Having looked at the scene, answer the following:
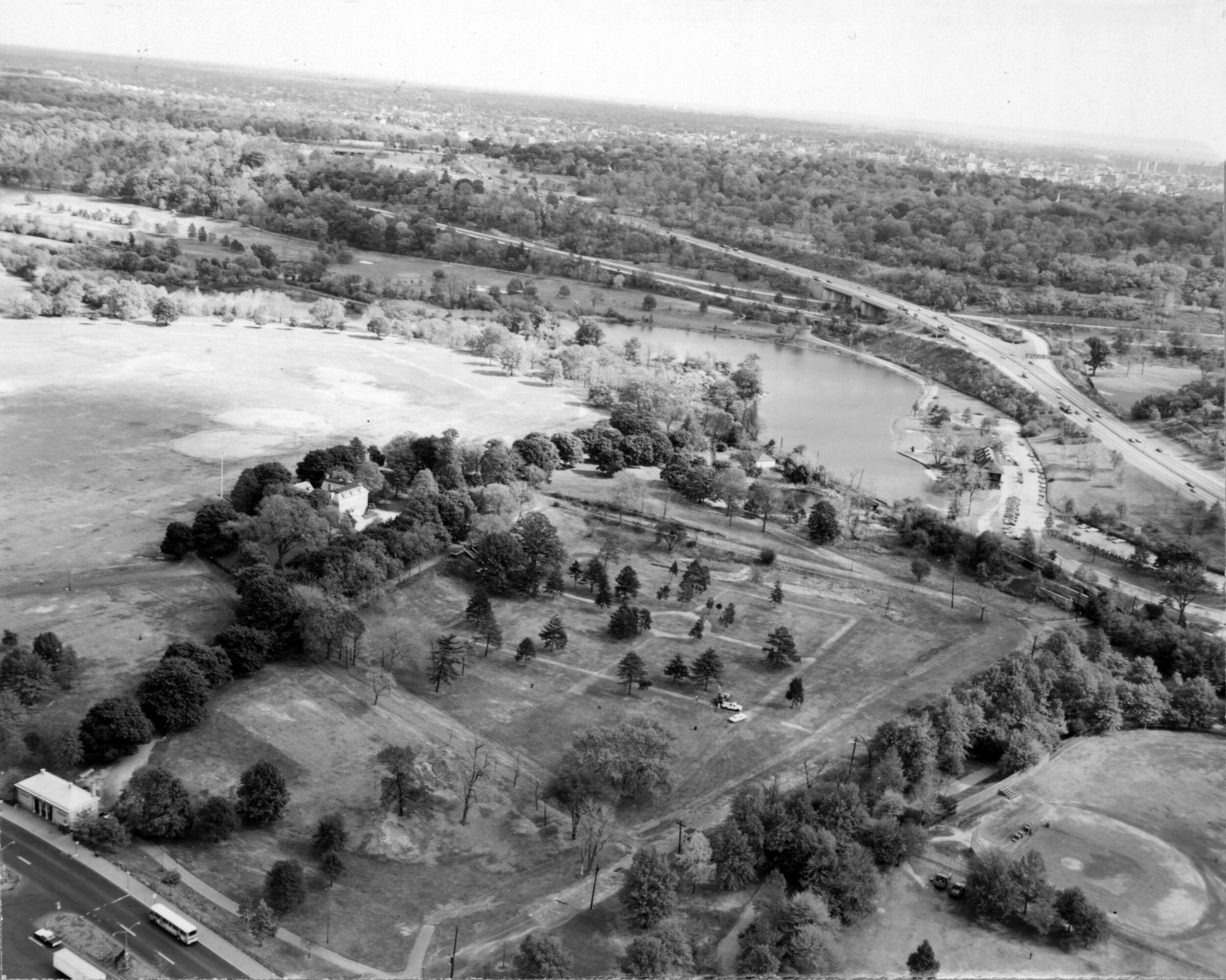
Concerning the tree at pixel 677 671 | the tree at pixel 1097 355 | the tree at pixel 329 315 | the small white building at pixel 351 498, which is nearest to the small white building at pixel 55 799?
the tree at pixel 677 671

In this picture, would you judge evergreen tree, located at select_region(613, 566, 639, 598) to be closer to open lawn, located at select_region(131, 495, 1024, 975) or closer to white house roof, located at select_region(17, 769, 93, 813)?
open lawn, located at select_region(131, 495, 1024, 975)

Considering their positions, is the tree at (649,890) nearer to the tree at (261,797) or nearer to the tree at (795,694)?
the tree at (261,797)

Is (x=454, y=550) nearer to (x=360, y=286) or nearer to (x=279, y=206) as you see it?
(x=360, y=286)

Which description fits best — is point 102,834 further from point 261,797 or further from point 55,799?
point 261,797

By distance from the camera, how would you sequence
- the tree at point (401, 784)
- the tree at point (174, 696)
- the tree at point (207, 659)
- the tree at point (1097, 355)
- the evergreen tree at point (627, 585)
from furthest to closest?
the tree at point (1097, 355), the evergreen tree at point (627, 585), the tree at point (207, 659), the tree at point (174, 696), the tree at point (401, 784)

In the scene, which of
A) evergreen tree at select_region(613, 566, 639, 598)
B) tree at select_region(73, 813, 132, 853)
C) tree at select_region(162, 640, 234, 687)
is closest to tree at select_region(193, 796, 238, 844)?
tree at select_region(73, 813, 132, 853)

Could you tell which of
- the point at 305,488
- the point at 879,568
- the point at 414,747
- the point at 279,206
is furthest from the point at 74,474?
the point at 279,206
